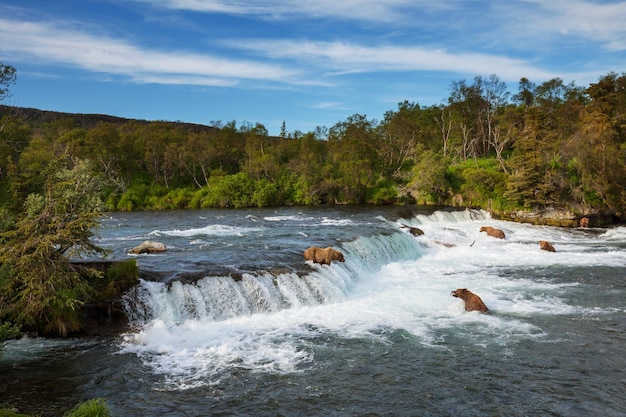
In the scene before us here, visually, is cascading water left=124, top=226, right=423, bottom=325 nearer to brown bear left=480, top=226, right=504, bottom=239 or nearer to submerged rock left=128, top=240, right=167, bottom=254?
submerged rock left=128, top=240, right=167, bottom=254

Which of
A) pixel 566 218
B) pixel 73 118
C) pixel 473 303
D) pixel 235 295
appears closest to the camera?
pixel 473 303

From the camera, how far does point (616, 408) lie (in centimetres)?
1031

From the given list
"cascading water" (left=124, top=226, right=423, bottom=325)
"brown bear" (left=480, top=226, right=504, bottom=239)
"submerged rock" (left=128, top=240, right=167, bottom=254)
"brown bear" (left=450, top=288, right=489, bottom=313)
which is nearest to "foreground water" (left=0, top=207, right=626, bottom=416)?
"cascading water" (left=124, top=226, right=423, bottom=325)

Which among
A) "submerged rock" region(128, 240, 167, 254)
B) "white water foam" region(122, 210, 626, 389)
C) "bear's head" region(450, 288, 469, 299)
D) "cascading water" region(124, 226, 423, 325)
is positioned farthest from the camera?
"submerged rock" region(128, 240, 167, 254)

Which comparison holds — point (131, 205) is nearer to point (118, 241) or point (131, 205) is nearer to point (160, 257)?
point (118, 241)

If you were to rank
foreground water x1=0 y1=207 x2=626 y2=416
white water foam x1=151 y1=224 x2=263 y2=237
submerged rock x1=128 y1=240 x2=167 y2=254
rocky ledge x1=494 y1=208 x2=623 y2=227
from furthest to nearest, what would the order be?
1. rocky ledge x1=494 y1=208 x2=623 y2=227
2. white water foam x1=151 y1=224 x2=263 y2=237
3. submerged rock x1=128 y1=240 x2=167 y2=254
4. foreground water x1=0 y1=207 x2=626 y2=416

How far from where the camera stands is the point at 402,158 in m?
66.6

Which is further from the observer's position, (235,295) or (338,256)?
(338,256)

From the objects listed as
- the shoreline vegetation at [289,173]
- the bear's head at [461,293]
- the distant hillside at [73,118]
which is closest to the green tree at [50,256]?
the shoreline vegetation at [289,173]

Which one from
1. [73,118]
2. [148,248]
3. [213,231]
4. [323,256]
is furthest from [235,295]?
[73,118]

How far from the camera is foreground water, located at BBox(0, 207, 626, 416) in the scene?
10758 millimetres

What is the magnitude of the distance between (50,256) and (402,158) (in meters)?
57.1

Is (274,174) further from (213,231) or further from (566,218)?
(566,218)

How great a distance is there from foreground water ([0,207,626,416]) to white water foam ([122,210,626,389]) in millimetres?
58
